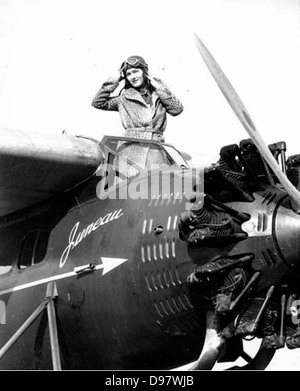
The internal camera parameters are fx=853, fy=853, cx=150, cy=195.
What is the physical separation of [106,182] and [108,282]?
1.55 metres

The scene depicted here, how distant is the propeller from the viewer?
888 cm

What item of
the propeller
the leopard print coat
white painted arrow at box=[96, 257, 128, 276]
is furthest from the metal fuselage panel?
the leopard print coat

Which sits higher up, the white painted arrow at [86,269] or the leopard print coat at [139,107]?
the leopard print coat at [139,107]

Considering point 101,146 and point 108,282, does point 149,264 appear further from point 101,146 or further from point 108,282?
point 101,146

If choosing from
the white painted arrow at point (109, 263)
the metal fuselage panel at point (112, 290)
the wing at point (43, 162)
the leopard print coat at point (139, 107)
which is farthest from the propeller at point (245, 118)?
the leopard print coat at point (139, 107)

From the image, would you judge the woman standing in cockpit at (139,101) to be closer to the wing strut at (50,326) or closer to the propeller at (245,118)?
the wing strut at (50,326)

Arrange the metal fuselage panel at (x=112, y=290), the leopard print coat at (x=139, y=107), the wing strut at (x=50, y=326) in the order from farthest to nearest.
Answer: the leopard print coat at (x=139, y=107), the wing strut at (x=50, y=326), the metal fuselage panel at (x=112, y=290)

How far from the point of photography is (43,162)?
36.3 ft

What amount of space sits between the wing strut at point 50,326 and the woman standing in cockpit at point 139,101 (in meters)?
2.91

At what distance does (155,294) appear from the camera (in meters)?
9.63

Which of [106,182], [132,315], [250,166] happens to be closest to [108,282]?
[132,315]

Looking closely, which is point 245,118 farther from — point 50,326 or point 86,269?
point 50,326

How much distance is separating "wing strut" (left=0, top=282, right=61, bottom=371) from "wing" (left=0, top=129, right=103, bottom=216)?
1.40 m

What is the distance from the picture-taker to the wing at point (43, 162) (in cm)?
1084
